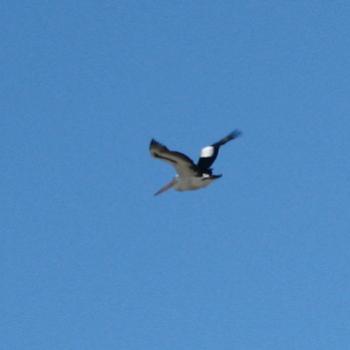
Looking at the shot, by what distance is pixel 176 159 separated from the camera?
6944cm

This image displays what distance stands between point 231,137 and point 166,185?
12.2 feet

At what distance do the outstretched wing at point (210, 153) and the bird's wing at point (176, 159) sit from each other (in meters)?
0.61

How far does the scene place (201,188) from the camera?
2781 inches

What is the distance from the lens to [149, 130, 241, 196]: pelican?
67938 millimetres

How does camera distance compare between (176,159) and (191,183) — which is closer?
(176,159)

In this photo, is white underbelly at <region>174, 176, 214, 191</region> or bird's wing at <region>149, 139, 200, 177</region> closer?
bird's wing at <region>149, 139, 200, 177</region>

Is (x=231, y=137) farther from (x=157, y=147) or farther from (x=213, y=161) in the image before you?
(x=157, y=147)

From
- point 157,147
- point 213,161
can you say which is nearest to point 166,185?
point 213,161

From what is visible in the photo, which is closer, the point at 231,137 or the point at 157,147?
the point at 157,147

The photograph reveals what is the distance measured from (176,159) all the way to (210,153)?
15.6 feet

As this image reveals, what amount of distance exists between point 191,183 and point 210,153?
3064 mm

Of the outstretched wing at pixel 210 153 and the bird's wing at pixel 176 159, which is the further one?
the outstretched wing at pixel 210 153

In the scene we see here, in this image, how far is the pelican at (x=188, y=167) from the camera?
6794 cm

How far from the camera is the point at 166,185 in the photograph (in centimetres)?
7519
